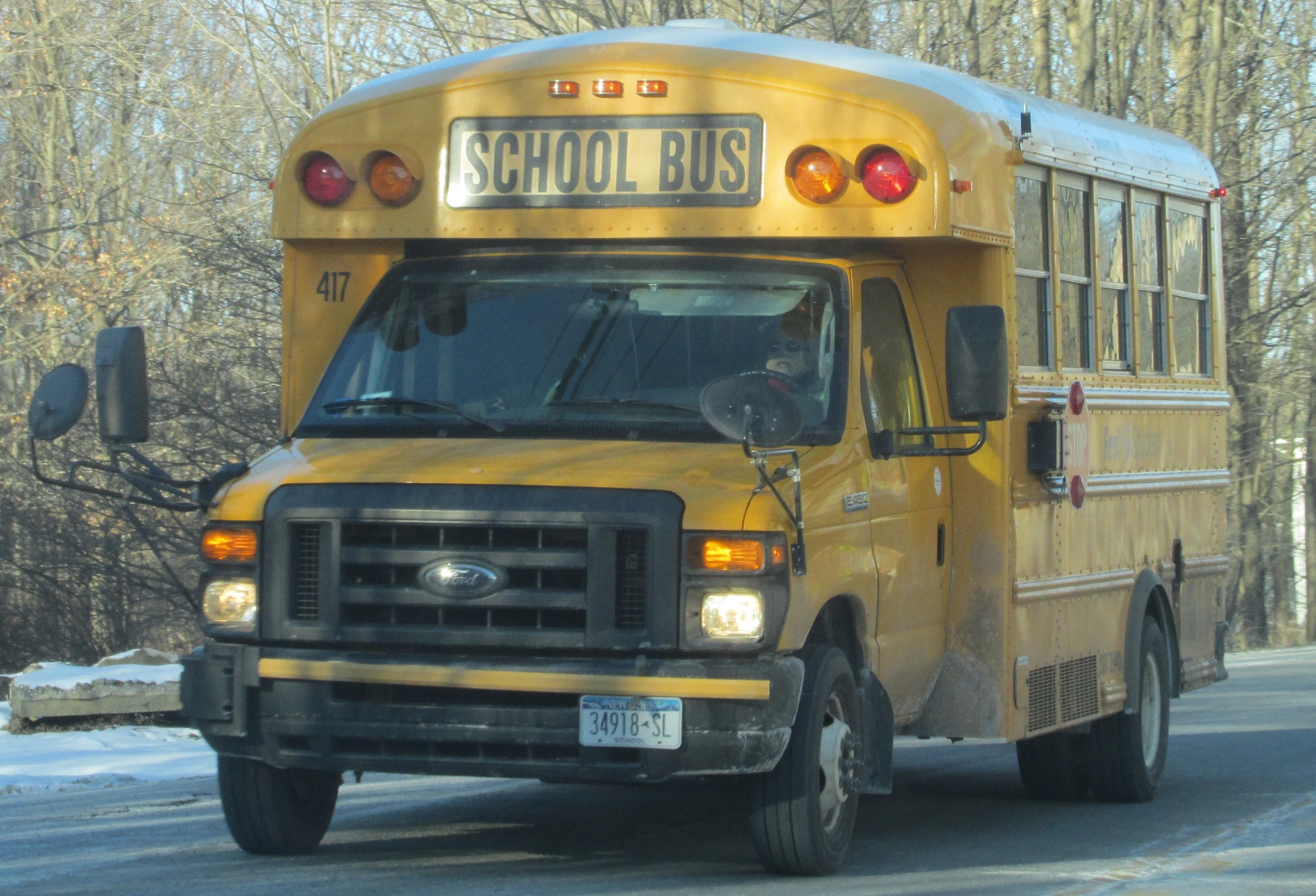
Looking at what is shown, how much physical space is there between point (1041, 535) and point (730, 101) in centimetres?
225

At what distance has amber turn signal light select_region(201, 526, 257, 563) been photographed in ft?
19.7

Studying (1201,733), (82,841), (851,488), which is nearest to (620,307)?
(851,488)

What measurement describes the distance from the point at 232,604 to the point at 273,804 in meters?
0.89

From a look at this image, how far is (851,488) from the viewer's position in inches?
251

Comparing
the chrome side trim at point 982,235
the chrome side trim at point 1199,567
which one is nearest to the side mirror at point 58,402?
the chrome side trim at point 982,235

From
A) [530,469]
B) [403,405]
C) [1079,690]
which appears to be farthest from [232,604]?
[1079,690]

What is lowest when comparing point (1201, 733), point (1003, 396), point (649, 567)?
point (1201, 733)

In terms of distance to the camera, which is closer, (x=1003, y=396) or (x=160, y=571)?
(x=1003, y=396)

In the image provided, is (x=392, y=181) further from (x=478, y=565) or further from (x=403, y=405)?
(x=478, y=565)

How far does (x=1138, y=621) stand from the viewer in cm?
890

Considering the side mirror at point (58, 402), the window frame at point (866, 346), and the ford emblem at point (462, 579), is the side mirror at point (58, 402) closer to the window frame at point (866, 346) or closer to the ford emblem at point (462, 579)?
the ford emblem at point (462, 579)

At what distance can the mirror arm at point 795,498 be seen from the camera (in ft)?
19.0

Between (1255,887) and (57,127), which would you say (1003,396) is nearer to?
(1255,887)

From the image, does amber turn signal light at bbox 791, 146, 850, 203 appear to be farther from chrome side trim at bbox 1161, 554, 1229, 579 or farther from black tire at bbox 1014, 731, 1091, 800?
chrome side trim at bbox 1161, 554, 1229, 579
